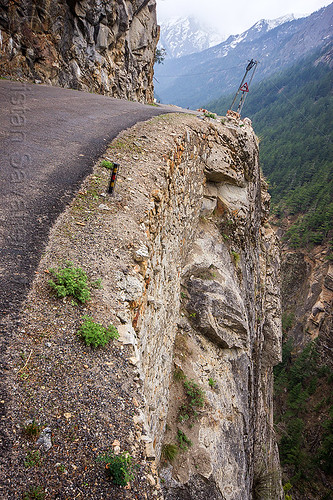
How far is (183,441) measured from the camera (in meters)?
6.90

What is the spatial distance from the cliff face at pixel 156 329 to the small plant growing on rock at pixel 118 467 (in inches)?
2.6

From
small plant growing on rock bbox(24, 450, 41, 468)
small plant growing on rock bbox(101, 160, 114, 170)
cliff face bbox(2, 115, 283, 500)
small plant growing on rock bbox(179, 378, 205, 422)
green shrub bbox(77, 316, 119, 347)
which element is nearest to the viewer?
small plant growing on rock bbox(24, 450, 41, 468)

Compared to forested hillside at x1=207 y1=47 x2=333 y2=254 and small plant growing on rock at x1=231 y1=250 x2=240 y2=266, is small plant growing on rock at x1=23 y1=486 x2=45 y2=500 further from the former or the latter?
forested hillside at x1=207 y1=47 x2=333 y2=254

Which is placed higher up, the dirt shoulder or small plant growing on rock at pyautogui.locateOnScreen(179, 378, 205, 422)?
the dirt shoulder

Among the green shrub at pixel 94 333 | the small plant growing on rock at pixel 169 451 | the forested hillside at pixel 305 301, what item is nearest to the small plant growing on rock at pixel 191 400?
the small plant growing on rock at pixel 169 451

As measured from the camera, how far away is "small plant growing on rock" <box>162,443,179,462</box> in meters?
6.50

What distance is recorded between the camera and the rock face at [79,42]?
13.9 m

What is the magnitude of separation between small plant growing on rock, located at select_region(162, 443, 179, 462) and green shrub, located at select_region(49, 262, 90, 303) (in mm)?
5169

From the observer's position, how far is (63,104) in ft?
34.1

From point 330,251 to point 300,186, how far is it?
93.7 ft

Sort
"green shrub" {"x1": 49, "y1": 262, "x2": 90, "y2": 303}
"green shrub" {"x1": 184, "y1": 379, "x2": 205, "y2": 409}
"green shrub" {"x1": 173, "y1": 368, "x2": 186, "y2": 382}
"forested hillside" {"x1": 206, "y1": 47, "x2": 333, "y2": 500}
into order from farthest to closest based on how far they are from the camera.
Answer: "forested hillside" {"x1": 206, "y1": 47, "x2": 333, "y2": 500}
"green shrub" {"x1": 173, "y1": 368, "x2": 186, "y2": 382}
"green shrub" {"x1": 184, "y1": 379, "x2": 205, "y2": 409}
"green shrub" {"x1": 49, "y1": 262, "x2": 90, "y2": 303}

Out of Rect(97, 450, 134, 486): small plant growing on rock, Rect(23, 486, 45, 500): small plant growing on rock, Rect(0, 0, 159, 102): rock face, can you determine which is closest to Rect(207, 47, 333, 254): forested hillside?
Rect(0, 0, 159, 102): rock face

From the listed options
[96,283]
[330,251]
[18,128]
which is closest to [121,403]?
[96,283]

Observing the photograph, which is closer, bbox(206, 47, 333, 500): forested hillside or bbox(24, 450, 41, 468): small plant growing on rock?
bbox(24, 450, 41, 468): small plant growing on rock
